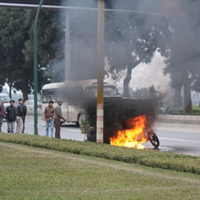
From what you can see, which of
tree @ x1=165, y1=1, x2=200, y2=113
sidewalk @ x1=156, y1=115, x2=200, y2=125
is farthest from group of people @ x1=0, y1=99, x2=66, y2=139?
sidewalk @ x1=156, y1=115, x2=200, y2=125

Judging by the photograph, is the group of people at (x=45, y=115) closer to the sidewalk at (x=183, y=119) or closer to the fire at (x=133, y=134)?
the fire at (x=133, y=134)

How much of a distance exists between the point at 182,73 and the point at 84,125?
11.8 feet

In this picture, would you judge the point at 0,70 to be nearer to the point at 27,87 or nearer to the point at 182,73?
the point at 27,87

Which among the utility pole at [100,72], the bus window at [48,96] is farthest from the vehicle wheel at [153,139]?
the bus window at [48,96]

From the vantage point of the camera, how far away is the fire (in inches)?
701

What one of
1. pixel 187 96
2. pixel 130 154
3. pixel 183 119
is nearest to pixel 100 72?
pixel 130 154

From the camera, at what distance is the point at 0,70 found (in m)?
58.5

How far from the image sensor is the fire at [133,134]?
701 inches

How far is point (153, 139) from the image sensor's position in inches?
734

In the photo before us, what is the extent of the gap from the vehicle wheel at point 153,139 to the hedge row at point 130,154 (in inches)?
112

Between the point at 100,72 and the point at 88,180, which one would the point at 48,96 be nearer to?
the point at 100,72

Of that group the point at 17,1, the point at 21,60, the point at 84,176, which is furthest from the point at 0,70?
the point at 84,176

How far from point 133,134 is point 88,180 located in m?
8.22

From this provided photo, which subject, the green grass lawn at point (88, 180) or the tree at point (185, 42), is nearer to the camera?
the green grass lawn at point (88, 180)
